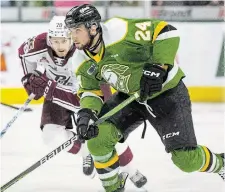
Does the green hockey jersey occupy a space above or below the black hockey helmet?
below

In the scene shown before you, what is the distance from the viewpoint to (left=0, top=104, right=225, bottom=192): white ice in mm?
3449

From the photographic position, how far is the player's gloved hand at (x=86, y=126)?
2.82 meters

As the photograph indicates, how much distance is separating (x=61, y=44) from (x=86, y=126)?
0.83 m

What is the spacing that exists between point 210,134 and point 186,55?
57.8 inches

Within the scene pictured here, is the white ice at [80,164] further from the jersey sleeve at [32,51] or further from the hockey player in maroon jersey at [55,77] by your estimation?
the jersey sleeve at [32,51]

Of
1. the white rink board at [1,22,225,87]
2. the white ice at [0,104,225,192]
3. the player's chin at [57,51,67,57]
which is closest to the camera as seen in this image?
the white ice at [0,104,225,192]

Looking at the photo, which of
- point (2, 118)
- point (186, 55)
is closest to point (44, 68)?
point (2, 118)

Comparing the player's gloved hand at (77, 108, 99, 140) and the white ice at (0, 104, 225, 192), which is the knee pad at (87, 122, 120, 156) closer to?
the player's gloved hand at (77, 108, 99, 140)

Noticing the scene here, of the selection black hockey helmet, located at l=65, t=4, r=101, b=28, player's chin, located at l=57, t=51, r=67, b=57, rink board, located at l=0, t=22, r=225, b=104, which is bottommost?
rink board, located at l=0, t=22, r=225, b=104

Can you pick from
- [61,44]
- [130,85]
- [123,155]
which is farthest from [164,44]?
[61,44]

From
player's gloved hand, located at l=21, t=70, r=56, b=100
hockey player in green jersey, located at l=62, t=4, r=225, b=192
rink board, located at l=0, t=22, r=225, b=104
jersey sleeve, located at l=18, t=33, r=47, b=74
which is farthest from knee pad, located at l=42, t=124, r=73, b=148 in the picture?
rink board, located at l=0, t=22, r=225, b=104

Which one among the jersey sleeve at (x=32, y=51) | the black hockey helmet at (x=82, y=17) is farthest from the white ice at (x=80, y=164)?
the black hockey helmet at (x=82, y=17)

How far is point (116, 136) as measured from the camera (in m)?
2.92

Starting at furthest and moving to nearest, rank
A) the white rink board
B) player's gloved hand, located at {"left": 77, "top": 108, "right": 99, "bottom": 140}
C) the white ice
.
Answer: the white rink board, the white ice, player's gloved hand, located at {"left": 77, "top": 108, "right": 99, "bottom": 140}
